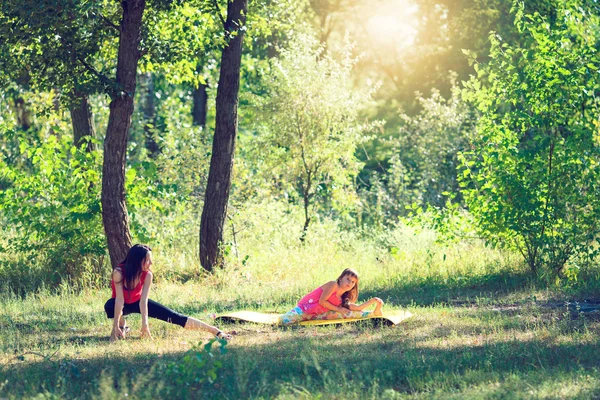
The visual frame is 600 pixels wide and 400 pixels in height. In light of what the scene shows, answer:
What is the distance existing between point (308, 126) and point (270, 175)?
63.0 inches

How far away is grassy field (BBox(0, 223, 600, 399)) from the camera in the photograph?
644cm

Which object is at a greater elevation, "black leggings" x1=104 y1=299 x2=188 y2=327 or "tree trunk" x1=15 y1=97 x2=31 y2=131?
"tree trunk" x1=15 y1=97 x2=31 y2=131

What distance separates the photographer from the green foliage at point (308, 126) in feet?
58.2

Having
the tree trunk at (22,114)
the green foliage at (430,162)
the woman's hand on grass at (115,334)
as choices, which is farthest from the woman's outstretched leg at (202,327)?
the tree trunk at (22,114)

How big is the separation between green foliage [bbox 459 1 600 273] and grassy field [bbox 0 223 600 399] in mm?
774

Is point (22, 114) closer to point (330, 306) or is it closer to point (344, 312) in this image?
point (330, 306)

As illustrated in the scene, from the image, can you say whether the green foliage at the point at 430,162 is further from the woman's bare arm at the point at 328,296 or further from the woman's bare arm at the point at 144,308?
the woman's bare arm at the point at 144,308

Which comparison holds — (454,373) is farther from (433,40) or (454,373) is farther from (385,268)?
(433,40)

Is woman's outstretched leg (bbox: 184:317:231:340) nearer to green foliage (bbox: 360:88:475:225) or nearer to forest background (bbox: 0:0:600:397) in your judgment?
forest background (bbox: 0:0:600:397)

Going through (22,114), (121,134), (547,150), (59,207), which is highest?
(22,114)

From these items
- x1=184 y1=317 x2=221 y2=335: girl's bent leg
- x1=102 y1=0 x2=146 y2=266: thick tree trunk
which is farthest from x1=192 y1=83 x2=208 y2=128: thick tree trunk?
x1=184 y1=317 x2=221 y2=335: girl's bent leg

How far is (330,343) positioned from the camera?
331 inches

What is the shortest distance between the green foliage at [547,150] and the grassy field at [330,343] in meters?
0.77

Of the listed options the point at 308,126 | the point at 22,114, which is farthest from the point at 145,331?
the point at 22,114
